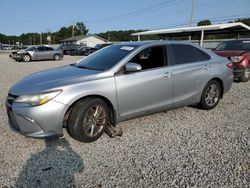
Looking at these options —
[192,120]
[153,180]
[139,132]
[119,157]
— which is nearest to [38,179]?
[119,157]

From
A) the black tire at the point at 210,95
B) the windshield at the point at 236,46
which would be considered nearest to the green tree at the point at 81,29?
the windshield at the point at 236,46

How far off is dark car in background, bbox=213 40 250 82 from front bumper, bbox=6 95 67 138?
7665 millimetres

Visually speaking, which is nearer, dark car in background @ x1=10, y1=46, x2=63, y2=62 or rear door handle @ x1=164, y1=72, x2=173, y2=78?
rear door handle @ x1=164, y1=72, x2=173, y2=78

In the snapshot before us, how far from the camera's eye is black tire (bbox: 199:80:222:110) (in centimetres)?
590

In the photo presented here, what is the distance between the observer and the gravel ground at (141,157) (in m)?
3.22

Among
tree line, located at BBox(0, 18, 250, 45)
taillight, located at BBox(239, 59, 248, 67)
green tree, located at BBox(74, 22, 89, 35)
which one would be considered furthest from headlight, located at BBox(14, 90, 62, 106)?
green tree, located at BBox(74, 22, 89, 35)

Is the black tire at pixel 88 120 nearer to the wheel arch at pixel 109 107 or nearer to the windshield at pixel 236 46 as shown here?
the wheel arch at pixel 109 107

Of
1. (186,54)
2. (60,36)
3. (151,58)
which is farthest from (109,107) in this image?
(60,36)

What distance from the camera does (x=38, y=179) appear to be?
326 centimetres

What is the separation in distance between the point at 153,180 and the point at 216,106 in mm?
3861

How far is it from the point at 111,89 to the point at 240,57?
6.95 meters

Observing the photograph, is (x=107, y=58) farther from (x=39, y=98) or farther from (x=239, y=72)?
(x=239, y=72)

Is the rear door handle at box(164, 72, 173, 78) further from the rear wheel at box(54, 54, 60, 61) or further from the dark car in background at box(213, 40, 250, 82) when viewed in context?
the rear wheel at box(54, 54, 60, 61)

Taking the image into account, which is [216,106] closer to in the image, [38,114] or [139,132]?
[139,132]
